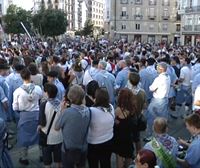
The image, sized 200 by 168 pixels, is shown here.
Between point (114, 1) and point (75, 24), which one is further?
point (75, 24)

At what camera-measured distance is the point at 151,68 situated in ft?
34.2

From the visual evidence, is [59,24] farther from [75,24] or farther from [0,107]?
[75,24]

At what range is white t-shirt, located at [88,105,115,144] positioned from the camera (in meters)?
6.01

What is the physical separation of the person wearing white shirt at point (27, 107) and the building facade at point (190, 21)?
202 feet

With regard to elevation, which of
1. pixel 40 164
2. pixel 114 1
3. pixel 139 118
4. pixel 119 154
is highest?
pixel 114 1

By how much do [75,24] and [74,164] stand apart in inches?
5870

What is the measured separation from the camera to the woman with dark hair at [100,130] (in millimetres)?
6020

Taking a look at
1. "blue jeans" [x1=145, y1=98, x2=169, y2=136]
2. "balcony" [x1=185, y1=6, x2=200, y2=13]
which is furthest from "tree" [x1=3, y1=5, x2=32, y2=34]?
"blue jeans" [x1=145, y1=98, x2=169, y2=136]

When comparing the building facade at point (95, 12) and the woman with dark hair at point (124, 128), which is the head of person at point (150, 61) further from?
the building facade at point (95, 12)

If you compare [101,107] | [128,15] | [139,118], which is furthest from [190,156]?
[128,15]

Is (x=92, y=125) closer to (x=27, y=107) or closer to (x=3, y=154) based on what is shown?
(x=3, y=154)

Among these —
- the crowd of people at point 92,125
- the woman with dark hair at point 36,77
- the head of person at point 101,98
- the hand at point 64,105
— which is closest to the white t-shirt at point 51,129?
the crowd of people at point 92,125

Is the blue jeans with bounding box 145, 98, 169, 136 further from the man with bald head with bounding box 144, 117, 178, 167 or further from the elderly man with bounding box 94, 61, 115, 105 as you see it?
the man with bald head with bounding box 144, 117, 178, 167

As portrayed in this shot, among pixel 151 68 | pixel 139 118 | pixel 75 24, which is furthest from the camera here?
pixel 75 24
